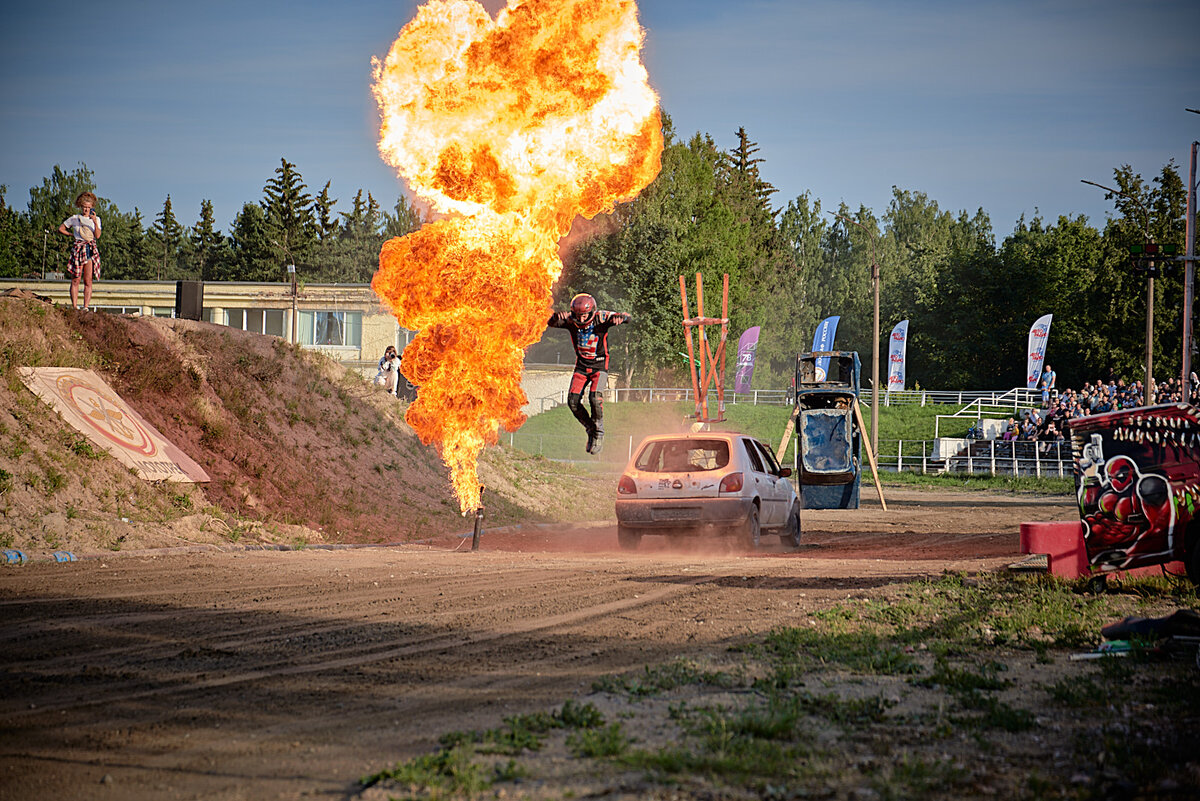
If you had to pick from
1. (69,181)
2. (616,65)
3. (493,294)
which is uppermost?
(69,181)

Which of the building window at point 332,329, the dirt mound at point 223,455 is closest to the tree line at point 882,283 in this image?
the building window at point 332,329

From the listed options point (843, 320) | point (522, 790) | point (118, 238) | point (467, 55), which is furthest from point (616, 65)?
point (118, 238)

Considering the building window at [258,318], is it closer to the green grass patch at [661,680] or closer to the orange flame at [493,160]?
the orange flame at [493,160]

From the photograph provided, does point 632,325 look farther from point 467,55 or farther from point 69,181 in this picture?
point 69,181

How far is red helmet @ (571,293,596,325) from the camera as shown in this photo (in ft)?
51.2

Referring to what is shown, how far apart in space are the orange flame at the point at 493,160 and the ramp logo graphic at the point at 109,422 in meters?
4.62

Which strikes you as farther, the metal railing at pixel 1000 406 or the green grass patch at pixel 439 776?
the metal railing at pixel 1000 406

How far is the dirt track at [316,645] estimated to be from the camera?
5102mm

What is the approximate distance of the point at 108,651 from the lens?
24.2 ft

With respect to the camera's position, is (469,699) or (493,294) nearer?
(469,699)

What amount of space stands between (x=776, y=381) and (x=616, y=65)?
7905 centimetres

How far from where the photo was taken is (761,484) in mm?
15734

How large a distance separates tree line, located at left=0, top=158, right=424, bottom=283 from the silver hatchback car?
7855 centimetres

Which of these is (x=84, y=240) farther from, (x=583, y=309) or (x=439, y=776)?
(x=439, y=776)
